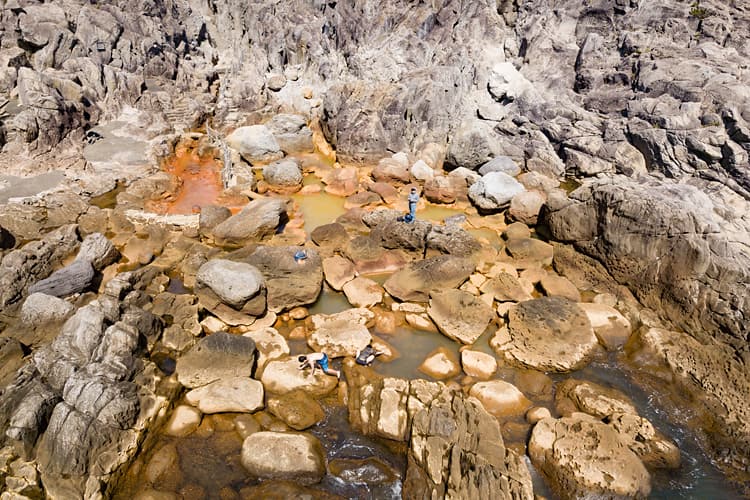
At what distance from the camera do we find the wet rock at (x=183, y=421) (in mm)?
9344

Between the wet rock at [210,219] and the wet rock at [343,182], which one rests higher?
the wet rock at [210,219]

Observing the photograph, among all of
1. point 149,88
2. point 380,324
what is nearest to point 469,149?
point 380,324

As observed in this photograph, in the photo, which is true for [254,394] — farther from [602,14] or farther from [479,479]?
[602,14]

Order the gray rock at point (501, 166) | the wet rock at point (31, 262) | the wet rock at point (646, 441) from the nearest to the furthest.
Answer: the wet rock at point (646, 441)
the wet rock at point (31, 262)
the gray rock at point (501, 166)

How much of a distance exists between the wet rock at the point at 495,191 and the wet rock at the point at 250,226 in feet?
28.3

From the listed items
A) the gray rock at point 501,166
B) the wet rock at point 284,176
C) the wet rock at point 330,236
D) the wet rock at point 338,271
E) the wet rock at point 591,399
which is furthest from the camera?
the gray rock at point 501,166

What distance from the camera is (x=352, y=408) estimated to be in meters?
10.1

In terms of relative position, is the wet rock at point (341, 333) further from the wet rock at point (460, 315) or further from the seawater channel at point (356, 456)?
the wet rock at point (460, 315)

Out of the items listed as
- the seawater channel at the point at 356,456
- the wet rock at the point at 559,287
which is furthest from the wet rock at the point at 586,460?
the wet rock at the point at 559,287

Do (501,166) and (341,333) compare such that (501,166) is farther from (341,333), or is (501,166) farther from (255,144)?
(341,333)

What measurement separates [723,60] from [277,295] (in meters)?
24.5

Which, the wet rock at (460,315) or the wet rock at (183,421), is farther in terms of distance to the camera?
the wet rock at (460,315)

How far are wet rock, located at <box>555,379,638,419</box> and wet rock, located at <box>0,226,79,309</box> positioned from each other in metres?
14.9

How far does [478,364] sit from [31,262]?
1352cm
